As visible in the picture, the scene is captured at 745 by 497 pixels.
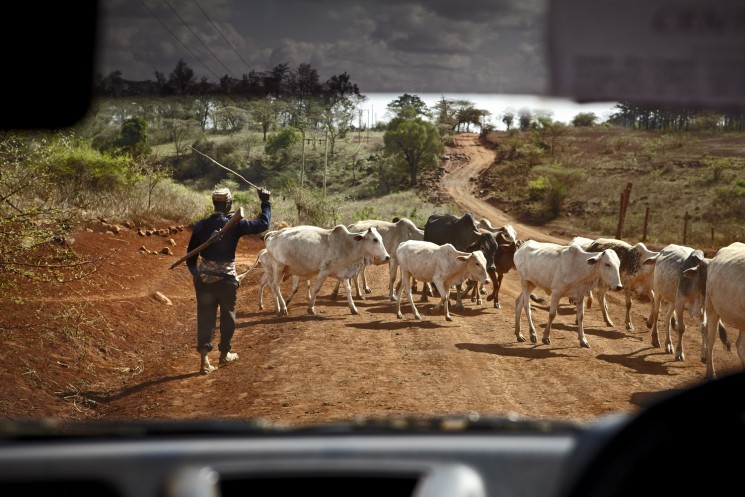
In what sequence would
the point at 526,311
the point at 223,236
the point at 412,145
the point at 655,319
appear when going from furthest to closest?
1. the point at 412,145
2. the point at 655,319
3. the point at 526,311
4. the point at 223,236

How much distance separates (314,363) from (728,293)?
17.1ft

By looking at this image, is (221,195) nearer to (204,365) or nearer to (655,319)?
(204,365)

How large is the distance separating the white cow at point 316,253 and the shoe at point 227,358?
4.46m

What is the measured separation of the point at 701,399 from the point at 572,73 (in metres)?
3.75

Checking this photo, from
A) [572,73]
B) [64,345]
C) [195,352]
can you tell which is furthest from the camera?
[195,352]

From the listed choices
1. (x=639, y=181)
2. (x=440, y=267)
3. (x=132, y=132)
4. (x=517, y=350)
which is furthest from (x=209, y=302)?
(x=639, y=181)

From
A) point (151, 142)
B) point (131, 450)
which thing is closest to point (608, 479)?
point (131, 450)

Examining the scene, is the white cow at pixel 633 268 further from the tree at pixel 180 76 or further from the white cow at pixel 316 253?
the tree at pixel 180 76

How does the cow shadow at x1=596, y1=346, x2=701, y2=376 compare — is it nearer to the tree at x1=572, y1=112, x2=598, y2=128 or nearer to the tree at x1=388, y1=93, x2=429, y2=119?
the tree at x1=388, y1=93, x2=429, y2=119

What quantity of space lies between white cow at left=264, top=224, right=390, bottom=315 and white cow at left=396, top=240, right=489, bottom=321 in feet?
2.18

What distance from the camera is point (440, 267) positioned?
17797 mm

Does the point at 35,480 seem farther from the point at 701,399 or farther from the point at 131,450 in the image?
the point at 701,399

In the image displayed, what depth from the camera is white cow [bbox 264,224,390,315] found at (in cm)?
1764

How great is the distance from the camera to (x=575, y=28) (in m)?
4.96
